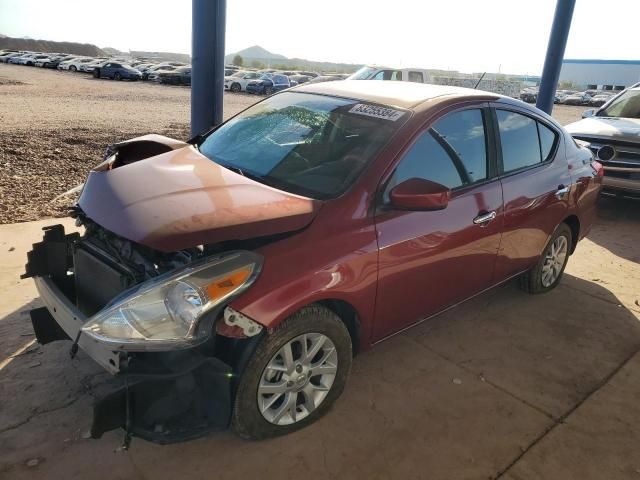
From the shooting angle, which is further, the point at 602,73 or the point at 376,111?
the point at 602,73

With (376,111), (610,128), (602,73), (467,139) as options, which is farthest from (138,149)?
(602,73)

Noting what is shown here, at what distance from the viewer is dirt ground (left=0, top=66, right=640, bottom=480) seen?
2.54 metres

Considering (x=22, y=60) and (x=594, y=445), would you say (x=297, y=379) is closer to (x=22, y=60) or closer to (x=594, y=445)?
(x=594, y=445)

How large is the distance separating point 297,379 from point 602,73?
349 feet

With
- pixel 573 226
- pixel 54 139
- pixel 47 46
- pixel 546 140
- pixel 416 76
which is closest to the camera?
pixel 546 140

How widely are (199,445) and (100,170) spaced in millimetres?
1693

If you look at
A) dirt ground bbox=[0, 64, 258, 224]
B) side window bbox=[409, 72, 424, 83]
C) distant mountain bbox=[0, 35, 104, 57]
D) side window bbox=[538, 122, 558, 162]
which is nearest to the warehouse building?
side window bbox=[409, 72, 424, 83]

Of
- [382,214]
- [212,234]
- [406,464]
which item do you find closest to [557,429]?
[406,464]

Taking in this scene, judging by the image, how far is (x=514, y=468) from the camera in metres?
2.65

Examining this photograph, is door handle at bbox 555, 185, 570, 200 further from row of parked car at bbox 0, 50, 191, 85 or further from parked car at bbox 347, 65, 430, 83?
row of parked car at bbox 0, 50, 191, 85

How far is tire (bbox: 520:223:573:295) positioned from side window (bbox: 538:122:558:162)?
70 cm

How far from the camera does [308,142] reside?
10.6 ft

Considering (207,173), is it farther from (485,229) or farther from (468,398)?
(468,398)

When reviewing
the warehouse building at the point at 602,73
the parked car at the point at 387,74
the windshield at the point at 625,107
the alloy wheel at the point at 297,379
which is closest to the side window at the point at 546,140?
the alloy wheel at the point at 297,379
